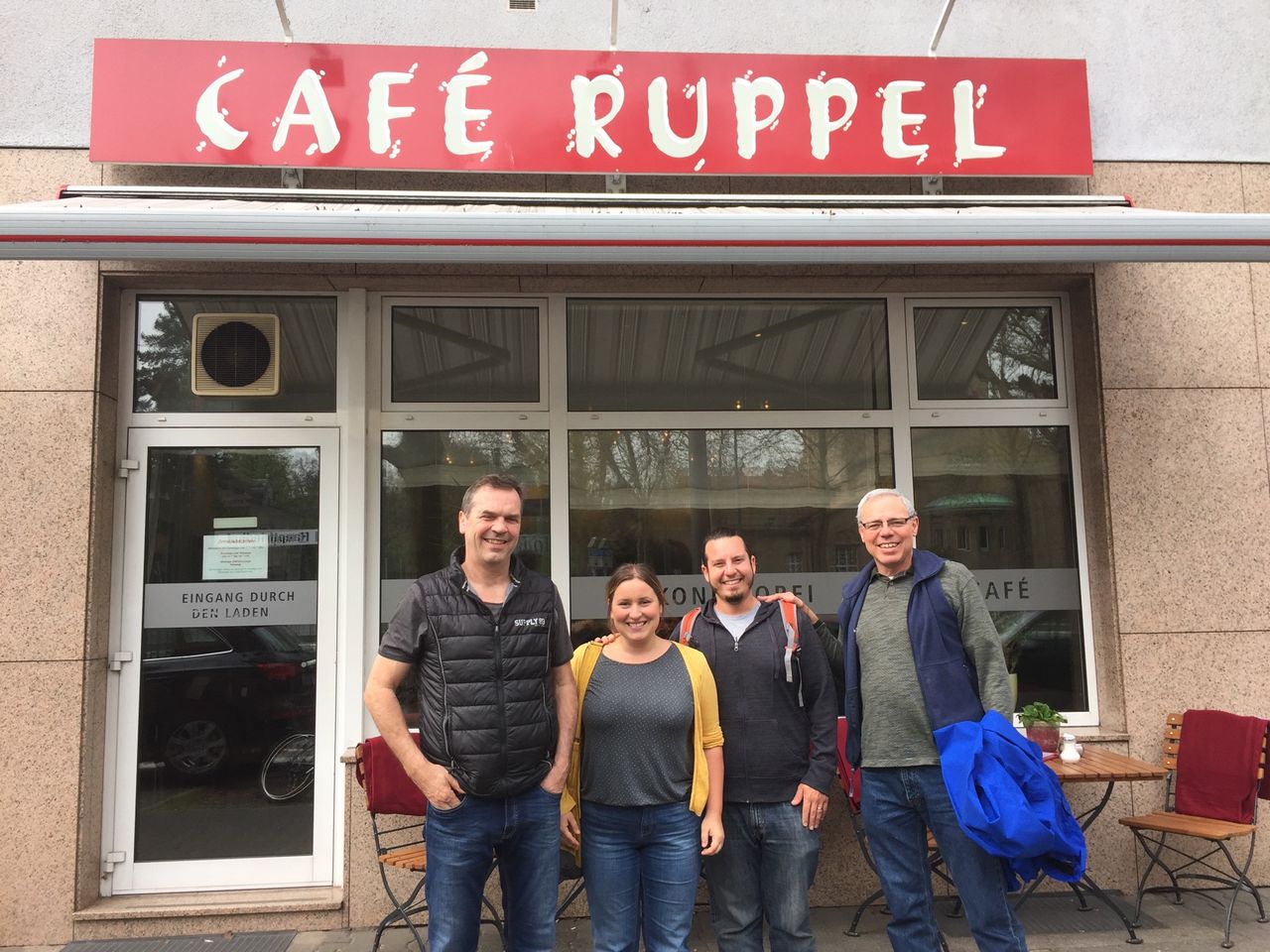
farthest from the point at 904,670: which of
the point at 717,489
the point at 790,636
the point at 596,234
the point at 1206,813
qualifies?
the point at 1206,813

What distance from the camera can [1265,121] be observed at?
5.32m

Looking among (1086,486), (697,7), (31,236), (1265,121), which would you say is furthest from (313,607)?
(1265,121)

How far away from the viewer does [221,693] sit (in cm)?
481

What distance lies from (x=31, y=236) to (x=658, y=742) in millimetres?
3103

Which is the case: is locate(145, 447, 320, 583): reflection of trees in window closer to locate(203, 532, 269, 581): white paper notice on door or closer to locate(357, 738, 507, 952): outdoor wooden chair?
locate(203, 532, 269, 581): white paper notice on door

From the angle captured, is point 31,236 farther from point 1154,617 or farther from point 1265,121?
point 1265,121

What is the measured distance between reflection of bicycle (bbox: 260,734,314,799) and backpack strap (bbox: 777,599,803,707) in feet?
9.36

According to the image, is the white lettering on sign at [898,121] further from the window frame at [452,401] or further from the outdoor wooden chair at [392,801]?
the outdoor wooden chair at [392,801]

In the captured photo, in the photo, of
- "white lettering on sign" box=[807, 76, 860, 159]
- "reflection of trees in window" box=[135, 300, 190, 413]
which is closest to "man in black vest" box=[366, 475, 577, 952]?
"reflection of trees in window" box=[135, 300, 190, 413]

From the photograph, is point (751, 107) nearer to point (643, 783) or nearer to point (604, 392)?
point (604, 392)

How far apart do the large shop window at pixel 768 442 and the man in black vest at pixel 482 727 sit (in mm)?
2073

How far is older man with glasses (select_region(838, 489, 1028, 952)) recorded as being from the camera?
305 cm

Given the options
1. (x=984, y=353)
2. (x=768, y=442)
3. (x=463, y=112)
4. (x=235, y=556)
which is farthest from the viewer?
(x=984, y=353)

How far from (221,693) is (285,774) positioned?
53 centimetres
